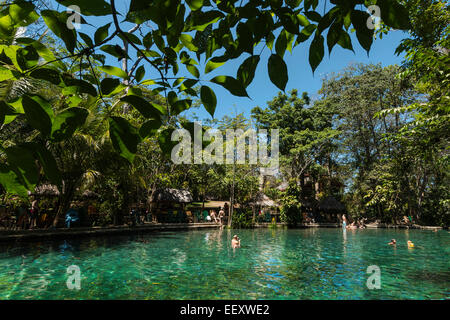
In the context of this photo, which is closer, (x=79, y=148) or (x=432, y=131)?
(x=432, y=131)

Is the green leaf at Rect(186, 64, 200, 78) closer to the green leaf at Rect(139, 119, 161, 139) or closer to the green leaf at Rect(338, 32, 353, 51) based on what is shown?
the green leaf at Rect(139, 119, 161, 139)

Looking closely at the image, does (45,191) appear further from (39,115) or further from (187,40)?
(39,115)

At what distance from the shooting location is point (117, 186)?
16.2 meters

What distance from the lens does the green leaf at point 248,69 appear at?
747 mm

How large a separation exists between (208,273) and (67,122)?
7721 millimetres

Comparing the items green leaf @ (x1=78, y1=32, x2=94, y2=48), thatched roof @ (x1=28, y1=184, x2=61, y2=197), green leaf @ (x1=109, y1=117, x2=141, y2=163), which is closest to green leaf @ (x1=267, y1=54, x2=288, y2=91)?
green leaf @ (x1=109, y1=117, x2=141, y2=163)

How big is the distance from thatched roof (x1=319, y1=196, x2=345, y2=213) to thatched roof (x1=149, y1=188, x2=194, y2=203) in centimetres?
1773

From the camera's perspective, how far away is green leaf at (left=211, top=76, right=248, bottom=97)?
2.21ft

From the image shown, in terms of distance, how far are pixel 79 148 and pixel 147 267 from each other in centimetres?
651

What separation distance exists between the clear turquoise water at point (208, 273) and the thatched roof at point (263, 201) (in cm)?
1547

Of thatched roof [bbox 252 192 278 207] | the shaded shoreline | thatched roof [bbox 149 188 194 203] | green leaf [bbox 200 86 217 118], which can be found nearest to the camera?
green leaf [bbox 200 86 217 118]

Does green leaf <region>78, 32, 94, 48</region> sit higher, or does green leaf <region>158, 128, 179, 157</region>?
green leaf <region>78, 32, 94, 48</region>
